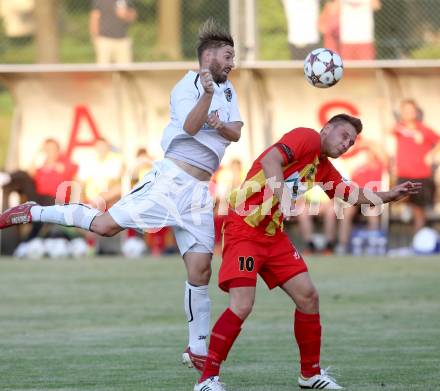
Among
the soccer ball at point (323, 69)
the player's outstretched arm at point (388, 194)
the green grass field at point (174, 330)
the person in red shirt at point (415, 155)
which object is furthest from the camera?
the person in red shirt at point (415, 155)

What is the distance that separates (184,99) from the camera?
24.4 feet

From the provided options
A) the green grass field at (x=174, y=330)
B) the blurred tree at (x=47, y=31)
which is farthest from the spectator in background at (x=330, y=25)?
the blurred tree at (x=47, y=31)

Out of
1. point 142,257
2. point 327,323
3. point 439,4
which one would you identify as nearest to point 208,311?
point 327,323

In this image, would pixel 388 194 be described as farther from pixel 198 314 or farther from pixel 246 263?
pixel 198 314

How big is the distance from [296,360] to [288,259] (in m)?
1.58

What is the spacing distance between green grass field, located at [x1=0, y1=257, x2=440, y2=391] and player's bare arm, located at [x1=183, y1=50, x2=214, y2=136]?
5.23ft

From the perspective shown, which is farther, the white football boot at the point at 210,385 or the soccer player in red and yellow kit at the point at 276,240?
the soccer player in red and yellow kit at the point at 276,240

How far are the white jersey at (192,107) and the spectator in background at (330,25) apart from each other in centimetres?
1139

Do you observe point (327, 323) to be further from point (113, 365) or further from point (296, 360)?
point (113, 365)

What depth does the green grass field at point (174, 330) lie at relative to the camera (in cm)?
756

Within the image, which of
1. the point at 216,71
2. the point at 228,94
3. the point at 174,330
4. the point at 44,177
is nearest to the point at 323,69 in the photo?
the point at 228,94

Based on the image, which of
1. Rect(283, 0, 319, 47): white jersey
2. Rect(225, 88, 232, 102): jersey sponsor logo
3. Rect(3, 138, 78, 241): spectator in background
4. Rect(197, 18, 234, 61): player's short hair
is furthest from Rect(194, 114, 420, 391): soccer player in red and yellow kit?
Rect(3, 138, 78, 241): spectator in background

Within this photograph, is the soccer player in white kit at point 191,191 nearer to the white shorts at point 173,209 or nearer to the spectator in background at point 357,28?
the white shorts at point 173,209

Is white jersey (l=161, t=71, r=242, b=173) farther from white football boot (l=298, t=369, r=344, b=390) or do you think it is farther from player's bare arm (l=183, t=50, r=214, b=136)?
white football boot (l=298, t=369, r=344, b=390)
